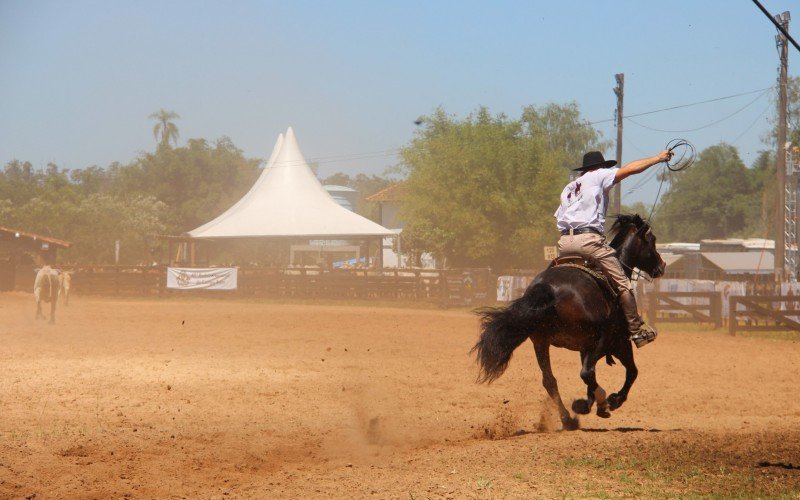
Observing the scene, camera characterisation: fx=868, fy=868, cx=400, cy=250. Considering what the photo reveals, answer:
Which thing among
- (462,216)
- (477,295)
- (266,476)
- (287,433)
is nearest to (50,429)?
(287,433)

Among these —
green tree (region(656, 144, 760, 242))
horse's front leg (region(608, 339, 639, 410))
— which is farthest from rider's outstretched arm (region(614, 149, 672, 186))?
green tree (region(656, 144, 760, 242))

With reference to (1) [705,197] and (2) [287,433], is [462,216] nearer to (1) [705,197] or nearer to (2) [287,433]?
(2) [287,433]

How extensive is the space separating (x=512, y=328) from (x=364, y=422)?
227 cm

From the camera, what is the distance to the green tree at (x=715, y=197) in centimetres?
9481

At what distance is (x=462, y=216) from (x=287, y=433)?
36711 mm

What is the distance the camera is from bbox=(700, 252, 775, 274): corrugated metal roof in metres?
53.0

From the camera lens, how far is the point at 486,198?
45594mm

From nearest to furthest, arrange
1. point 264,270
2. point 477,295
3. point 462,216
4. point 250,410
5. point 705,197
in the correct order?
point 250,410
point 477,295
point 264,270
point 462,216
point 705,197

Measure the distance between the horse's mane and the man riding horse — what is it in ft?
2.52

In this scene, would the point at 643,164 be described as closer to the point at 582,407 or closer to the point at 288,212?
the point at 582,407

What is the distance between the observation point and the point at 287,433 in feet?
29.7

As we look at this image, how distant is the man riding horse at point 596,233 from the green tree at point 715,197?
89003 millimetres

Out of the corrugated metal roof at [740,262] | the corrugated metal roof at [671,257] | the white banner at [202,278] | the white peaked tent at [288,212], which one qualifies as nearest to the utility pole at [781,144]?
the white peaked tent at [288,212]

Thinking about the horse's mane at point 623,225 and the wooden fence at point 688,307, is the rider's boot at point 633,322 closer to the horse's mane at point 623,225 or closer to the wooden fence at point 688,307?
the horse's mane at point 623,225
